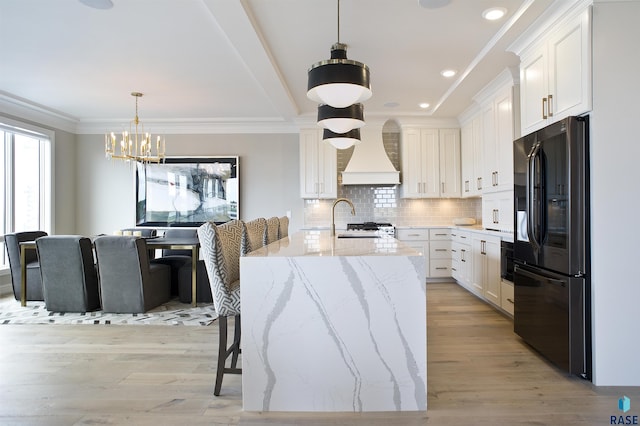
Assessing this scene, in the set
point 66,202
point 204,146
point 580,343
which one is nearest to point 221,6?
point 580,343

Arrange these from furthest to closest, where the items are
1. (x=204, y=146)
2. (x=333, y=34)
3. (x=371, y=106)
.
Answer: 1. (x=204, y=146)
2. (x=371, y=106)
3. (x=333, y=34)

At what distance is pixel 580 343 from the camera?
7.79 feet

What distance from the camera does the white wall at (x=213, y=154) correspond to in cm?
627

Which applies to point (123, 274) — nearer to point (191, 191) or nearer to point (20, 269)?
point (20, 269)

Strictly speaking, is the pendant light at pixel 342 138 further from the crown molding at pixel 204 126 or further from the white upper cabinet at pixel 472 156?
the crown molding at pixel 204 126

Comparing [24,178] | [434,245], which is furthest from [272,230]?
[24,178]

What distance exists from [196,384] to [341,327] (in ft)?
3.70

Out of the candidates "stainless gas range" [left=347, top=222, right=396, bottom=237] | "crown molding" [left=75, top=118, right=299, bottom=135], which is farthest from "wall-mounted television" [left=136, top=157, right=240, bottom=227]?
"stainless gas range" [left=347, top=222, right=396, bottom=237]

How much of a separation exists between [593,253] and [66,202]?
23.4ft

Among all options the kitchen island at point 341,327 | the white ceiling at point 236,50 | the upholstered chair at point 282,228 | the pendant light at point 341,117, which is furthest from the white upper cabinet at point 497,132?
the kitchen island at point 341,327

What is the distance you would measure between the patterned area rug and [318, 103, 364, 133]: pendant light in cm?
234

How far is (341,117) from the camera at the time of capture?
2.79 meters

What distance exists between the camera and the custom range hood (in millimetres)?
5824

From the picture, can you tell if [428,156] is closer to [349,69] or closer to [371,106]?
[371,106]
